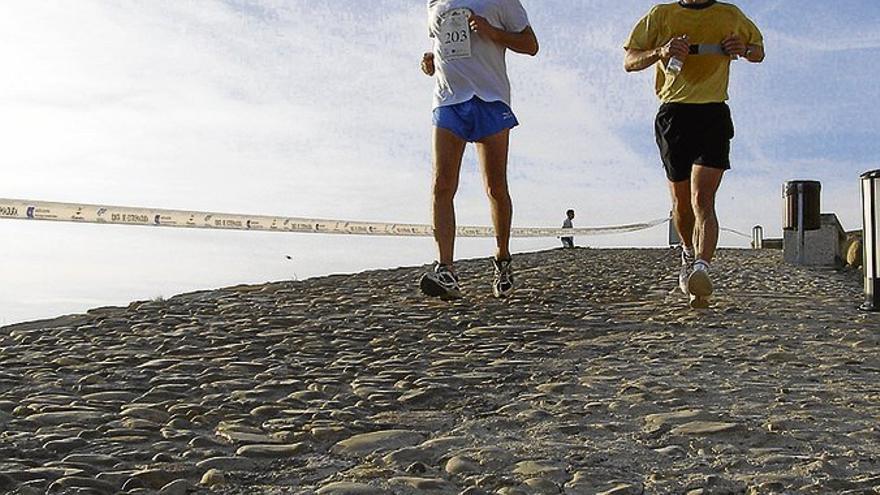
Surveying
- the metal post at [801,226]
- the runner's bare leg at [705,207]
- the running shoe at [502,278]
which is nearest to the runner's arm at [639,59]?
the runner's bare leg at [705,207]

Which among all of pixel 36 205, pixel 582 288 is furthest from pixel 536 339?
pixel 36 205

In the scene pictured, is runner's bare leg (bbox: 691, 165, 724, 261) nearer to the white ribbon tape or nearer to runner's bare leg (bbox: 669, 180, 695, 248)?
runner's bare leg (bbox: 669, 180, 695, 248)

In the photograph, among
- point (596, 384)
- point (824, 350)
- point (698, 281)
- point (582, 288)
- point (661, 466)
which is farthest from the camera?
point (582, 288)

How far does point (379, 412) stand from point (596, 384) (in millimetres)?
906

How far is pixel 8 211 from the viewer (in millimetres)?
9219

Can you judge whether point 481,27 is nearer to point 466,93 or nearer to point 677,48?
point 466,93

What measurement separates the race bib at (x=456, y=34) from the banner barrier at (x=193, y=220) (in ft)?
4.48

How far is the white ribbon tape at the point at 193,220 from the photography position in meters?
9.52

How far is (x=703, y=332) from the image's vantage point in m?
5.23

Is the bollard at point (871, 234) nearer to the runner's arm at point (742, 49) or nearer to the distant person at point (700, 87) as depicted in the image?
the distant person at point (700, 87)

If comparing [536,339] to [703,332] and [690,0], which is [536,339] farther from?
[690,0]

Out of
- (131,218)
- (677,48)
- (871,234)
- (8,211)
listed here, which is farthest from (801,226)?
(8,211)

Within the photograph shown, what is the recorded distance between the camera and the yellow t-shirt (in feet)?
20.2

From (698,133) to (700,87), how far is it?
28 centimetres
